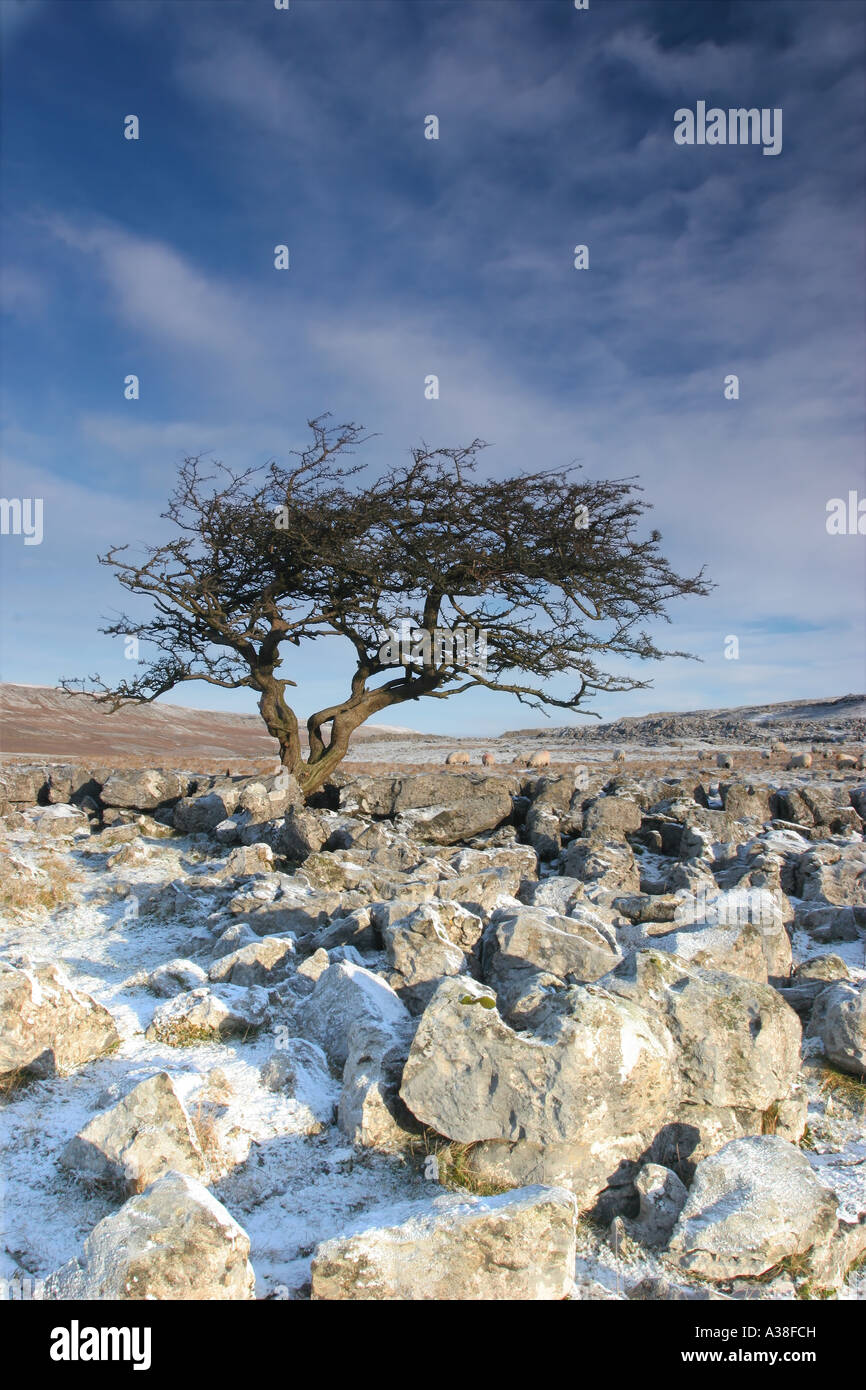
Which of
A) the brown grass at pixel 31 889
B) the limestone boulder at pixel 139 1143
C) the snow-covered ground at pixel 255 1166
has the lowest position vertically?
the snow-covered ground at pixel 255 1166

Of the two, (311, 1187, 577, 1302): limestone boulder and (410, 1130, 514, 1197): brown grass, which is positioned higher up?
(311, 1187, 577, 1302): limestone boulder

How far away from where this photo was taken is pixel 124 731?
79188 millimetres

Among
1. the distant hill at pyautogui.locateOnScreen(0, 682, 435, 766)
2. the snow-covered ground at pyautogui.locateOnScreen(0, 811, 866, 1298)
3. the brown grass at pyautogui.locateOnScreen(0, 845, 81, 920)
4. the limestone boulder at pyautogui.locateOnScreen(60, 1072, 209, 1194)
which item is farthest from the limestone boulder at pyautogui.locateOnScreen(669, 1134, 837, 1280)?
the distant hill at pyautogui.locateOnScreen(0, 682, 435, 766)

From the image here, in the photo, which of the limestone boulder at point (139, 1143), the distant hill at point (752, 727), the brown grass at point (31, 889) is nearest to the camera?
the limestone boulder at point (139, 1143)

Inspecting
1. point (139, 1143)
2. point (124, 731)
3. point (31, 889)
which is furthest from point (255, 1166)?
point (124, 731)

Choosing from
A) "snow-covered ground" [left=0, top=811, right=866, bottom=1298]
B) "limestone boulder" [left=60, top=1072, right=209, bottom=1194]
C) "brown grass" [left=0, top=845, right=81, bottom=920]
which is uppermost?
"brown grass" [left=0, top=845, right=81, bottom=920]

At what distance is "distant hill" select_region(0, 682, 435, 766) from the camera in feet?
175

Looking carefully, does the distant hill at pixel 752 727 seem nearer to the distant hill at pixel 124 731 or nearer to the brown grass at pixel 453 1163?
the distant hill at pixel 124 731

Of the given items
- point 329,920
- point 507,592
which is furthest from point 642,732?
point 329,920

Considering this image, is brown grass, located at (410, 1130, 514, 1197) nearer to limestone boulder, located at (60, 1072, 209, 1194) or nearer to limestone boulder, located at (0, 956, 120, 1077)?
limestone boulder, located at (60, 1072, 209, 1194)

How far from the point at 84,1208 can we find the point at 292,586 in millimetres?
13084

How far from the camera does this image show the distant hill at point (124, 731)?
53281 mm

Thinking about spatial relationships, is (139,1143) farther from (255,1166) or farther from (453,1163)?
(453,1163)

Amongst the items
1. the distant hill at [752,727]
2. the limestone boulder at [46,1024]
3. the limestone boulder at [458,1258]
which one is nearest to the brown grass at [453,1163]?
the limestone boulder at [458,1258]
